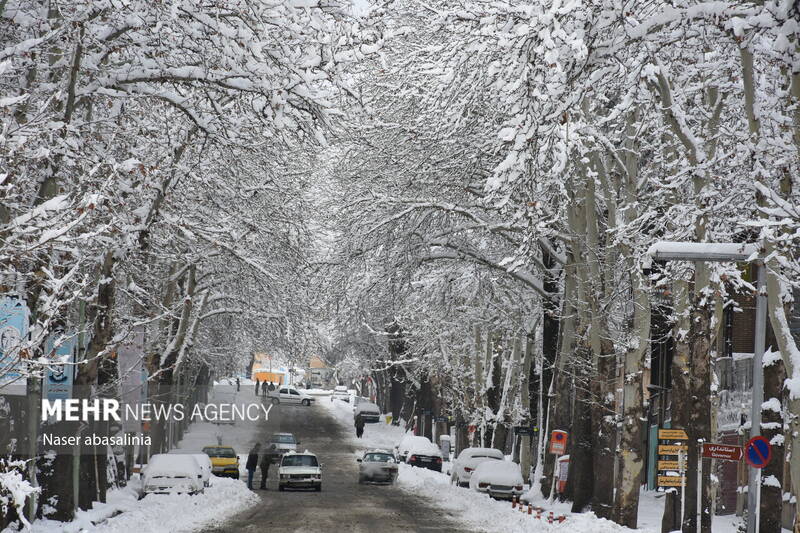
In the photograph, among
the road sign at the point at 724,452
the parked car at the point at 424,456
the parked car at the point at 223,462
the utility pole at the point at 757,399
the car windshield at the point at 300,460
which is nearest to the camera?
the utility pole at the point at 757,399

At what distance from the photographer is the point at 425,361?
61.0m

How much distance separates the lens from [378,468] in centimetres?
4669

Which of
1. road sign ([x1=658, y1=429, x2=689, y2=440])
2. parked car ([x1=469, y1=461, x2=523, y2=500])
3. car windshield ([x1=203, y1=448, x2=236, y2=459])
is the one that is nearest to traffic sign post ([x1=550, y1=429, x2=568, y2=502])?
parked car ([x1=469, y1=461, x2=523, y2=500])

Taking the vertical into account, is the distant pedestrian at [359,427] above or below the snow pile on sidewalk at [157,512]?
below

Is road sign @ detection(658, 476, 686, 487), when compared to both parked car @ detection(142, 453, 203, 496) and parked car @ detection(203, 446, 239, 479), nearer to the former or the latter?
parked car @ detection(142, 453, 203, 496)

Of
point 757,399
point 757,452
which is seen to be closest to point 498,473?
point 757,399

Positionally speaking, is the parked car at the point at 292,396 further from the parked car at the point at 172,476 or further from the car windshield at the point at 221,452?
the parked car at the point at 172,476

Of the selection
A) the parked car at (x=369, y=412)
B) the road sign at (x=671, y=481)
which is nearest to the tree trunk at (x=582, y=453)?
the road sign at (x=671, y=481)

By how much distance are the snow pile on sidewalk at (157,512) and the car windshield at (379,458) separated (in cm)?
989

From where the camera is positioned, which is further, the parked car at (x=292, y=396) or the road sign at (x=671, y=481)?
the parked car at (x=292, y=396)

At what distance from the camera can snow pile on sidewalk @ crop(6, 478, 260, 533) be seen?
73.1 ft

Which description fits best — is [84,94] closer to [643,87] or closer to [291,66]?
[291,66]

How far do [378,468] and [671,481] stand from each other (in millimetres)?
26842

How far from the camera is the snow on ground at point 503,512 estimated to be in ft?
79.7
